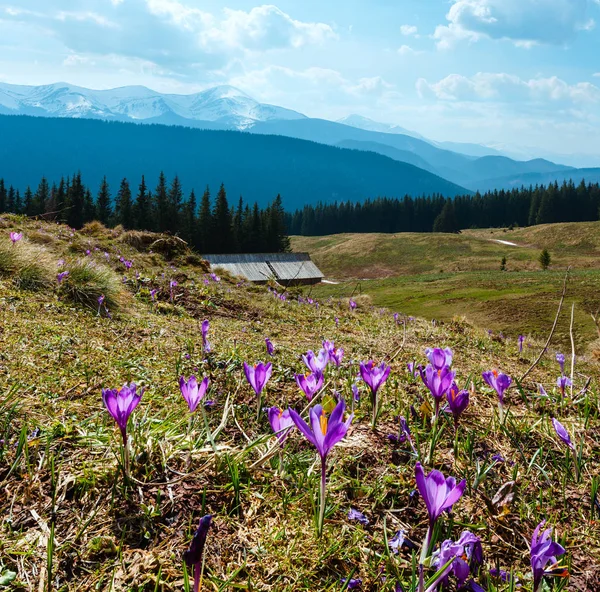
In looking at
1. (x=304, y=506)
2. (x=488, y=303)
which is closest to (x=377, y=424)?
(x=304, y=506)

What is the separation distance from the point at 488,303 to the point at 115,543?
31.5 meters

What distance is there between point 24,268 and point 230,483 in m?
4.96

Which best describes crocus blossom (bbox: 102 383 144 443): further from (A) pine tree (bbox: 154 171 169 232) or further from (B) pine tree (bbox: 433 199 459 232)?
(B) pine tree (bbox: 433 199 459 232)

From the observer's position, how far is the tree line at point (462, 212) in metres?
115

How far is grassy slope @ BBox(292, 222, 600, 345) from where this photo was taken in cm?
2645

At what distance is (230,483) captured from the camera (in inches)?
70.5

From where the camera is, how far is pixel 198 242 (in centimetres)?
7381

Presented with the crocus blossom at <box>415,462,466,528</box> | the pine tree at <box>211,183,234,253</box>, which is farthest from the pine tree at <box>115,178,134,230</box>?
the crocus blossom at <box>415,462,466,528</box>

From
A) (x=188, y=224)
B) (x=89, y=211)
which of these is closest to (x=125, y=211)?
(x=89, y=211)

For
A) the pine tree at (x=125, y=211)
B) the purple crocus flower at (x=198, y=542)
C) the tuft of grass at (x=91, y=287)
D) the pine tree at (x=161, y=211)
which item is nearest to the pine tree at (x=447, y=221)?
the pine tree at (x=161, y=211)

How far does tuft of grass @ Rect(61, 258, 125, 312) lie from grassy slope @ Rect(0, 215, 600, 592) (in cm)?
193

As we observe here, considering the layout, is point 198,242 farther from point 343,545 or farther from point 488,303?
point 343,545

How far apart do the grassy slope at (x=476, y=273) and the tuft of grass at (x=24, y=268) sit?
6595 mm

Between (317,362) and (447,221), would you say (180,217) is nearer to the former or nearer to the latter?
(447,221)
